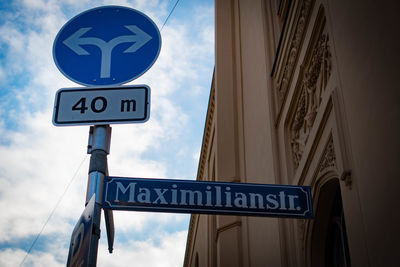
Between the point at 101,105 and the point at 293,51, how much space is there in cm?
356

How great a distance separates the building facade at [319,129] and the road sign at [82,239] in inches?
68.1

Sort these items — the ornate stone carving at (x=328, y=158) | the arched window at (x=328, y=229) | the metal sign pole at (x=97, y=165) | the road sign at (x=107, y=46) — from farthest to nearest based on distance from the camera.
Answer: the arched window at (x=328, y=229), the ornate stone carving at (x=328, y=158), the road sign at (x=107, y=46), the metal sign pole at (x=97, y=165)

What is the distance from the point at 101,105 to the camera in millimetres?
3877

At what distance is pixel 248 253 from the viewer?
8953 mm

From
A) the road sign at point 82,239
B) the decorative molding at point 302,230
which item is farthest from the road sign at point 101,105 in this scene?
the decorative molding at point 302,230

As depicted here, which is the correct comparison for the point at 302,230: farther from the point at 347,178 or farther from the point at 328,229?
the point at 347,178

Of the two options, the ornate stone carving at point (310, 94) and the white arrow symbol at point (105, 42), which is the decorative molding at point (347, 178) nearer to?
the ornate stone carving at point (310, 94)

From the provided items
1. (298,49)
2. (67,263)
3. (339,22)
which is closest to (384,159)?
(339,22)

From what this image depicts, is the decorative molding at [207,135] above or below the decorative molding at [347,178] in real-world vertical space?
above

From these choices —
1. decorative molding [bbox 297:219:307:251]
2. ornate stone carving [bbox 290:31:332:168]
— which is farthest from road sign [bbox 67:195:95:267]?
decorative molding [bbox 297:219:307:251]

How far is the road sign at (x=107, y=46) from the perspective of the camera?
422cm

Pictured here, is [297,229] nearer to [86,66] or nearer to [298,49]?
[298,49]

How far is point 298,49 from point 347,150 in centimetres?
223

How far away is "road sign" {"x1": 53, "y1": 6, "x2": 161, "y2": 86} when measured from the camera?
13.9 feet
